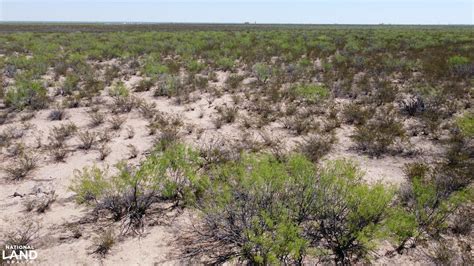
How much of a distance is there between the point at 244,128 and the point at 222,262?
463cm

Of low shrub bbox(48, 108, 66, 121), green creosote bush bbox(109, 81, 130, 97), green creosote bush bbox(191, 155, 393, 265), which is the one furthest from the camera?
green creosote bush bbox(109, 81, 130, 97)

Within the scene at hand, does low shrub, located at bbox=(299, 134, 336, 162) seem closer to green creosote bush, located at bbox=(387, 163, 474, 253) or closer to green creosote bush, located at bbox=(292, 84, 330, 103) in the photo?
green creosote bush, located at bbox=(387, 163, 474, 253)

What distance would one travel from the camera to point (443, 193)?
4957mm

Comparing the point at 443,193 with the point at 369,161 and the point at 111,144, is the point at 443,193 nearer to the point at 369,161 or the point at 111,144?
the point at 369,161

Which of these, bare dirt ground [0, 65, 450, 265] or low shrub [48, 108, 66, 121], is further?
low shrub [48, 108, 66, 121]

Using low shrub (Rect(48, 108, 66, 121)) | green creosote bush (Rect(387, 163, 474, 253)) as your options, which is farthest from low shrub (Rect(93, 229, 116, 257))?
low shrub (Rect(48, 108, 66, 121))

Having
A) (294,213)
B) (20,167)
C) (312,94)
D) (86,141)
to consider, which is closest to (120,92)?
(86,141)

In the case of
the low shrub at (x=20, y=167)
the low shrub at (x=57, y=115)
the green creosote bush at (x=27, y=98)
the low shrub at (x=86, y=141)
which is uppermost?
the green creosote bush at (x=27, y=98)

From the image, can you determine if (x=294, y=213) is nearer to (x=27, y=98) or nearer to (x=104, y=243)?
(x=104, y=243)

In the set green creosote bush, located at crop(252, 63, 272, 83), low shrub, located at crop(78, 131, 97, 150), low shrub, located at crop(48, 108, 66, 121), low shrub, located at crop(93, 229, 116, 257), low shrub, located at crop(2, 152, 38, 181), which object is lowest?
low shrub, located at crop(93, 229, 116, 257)

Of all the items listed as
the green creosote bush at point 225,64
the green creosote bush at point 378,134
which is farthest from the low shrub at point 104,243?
the green creosote bush at point 225,64

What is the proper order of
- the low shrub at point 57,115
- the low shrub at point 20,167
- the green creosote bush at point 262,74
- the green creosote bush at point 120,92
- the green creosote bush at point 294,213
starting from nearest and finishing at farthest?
the green creosote bush at point 294,213, the low shrub at point 20,167, the low shrub at point 57,115, the green creosote bush at point 120,92, the green creosote bush at point 262,74

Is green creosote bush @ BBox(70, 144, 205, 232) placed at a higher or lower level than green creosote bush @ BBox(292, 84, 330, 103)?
lower

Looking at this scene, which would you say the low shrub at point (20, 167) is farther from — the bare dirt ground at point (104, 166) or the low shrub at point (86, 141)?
the low shrub at point (86, 141)
